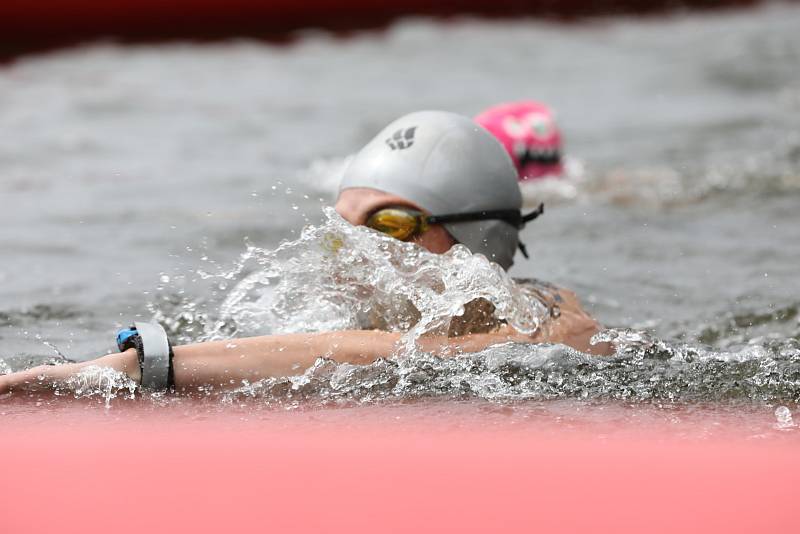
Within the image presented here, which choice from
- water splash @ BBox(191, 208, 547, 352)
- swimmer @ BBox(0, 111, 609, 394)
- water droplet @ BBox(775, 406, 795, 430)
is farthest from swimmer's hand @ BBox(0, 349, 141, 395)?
water droplet @ BBox(775, 406, 795, 430)

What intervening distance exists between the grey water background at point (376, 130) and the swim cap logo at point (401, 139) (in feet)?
4.03

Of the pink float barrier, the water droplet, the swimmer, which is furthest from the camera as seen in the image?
the swimmer

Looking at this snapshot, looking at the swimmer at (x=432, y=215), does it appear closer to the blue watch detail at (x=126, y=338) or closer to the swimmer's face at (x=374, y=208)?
the swimmer's face at (x=374, y=208)

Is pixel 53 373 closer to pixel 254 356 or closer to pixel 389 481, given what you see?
pixel 254 356

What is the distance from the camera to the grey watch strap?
9.66 ft

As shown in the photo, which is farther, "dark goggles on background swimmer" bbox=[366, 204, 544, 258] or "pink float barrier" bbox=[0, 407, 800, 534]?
"dark goggles on background swimmer" bbox=[366, 204, 544, 258]

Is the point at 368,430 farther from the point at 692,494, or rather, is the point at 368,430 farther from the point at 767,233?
the point at 767,233

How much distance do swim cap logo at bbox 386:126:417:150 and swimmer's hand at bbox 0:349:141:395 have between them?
1.09 m

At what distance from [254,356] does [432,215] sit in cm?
77

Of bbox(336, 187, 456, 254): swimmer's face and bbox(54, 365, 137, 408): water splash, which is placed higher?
bbox(336, 187, 456, 254): swimmer's face

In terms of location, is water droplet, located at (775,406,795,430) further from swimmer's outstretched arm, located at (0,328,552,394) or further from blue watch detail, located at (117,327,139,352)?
blue watch detail, located at (117,327,139,352)

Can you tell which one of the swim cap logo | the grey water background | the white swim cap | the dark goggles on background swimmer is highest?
the swim cap logo

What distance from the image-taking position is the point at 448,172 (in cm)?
359

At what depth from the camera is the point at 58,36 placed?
13062 millimetres
